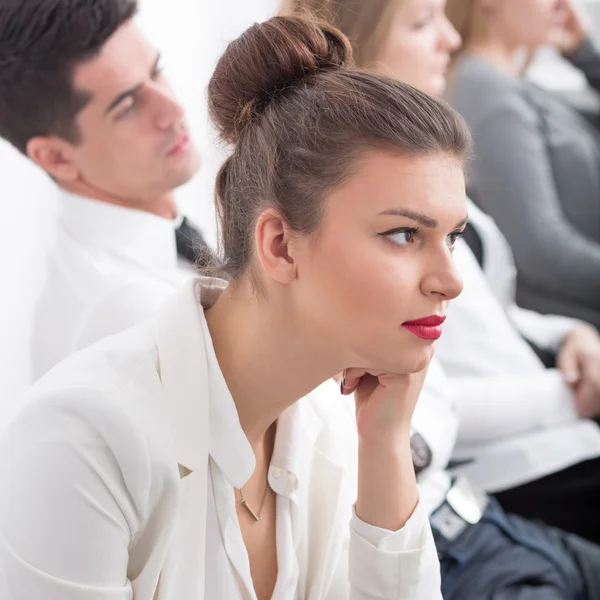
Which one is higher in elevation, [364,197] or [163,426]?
[364,197]

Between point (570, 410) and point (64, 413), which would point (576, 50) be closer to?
point (570, 410)

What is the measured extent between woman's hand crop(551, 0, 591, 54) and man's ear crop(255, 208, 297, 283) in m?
1.68

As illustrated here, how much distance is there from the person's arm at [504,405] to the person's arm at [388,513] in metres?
0.63

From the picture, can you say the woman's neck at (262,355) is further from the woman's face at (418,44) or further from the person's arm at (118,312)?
the woman's face at (418,44)

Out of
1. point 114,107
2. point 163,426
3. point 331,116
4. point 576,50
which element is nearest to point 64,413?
point 163,426

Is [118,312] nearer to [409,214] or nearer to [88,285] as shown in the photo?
[88,285]

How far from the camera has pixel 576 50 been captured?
2268 millimetres

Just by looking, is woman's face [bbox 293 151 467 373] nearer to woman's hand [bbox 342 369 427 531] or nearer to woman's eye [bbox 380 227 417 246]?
woman's eye [bbox 380 227 417 246]

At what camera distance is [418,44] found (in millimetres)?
1607

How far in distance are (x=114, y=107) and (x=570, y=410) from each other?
1142 millimetres

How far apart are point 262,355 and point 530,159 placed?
128 centimetres

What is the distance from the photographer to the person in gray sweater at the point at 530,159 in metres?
1.94

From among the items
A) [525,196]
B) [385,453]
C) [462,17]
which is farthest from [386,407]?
[462,17]

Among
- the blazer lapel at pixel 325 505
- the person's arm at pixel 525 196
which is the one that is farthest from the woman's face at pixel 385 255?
the person's arm at pixel 525 196
